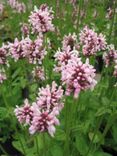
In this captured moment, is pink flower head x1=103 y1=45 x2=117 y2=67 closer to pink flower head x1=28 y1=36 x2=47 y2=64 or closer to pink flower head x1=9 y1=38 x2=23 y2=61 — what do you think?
pink flower head x1=28 y1=36 x2=47 y2=64

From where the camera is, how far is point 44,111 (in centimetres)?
169

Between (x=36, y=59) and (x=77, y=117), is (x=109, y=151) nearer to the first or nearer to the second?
(x=77, y=117)

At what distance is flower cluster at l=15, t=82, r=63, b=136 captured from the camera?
65.1 inches

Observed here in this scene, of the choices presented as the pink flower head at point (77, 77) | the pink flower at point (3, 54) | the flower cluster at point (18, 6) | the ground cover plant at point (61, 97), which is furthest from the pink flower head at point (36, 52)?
the flower cluster at point (18, 6)

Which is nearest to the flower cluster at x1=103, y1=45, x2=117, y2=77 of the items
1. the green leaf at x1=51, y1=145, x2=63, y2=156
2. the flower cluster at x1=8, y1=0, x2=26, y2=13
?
the green leaf at x1=51, y1=145, x2=63, y2=156

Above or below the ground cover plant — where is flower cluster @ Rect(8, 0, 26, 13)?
above

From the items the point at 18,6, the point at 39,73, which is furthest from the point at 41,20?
the point at 18,6

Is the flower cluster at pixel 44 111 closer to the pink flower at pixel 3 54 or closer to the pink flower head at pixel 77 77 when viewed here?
the pink flower head at pixel 77 77

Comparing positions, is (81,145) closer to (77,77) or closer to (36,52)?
(36,52)

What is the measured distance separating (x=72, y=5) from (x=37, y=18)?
2.19 m

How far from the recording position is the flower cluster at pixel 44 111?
65.1 inches

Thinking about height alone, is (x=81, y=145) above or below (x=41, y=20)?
below

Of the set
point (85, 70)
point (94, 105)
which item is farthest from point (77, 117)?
point (85, 70)

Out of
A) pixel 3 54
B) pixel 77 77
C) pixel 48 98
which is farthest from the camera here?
pixel 3 54
